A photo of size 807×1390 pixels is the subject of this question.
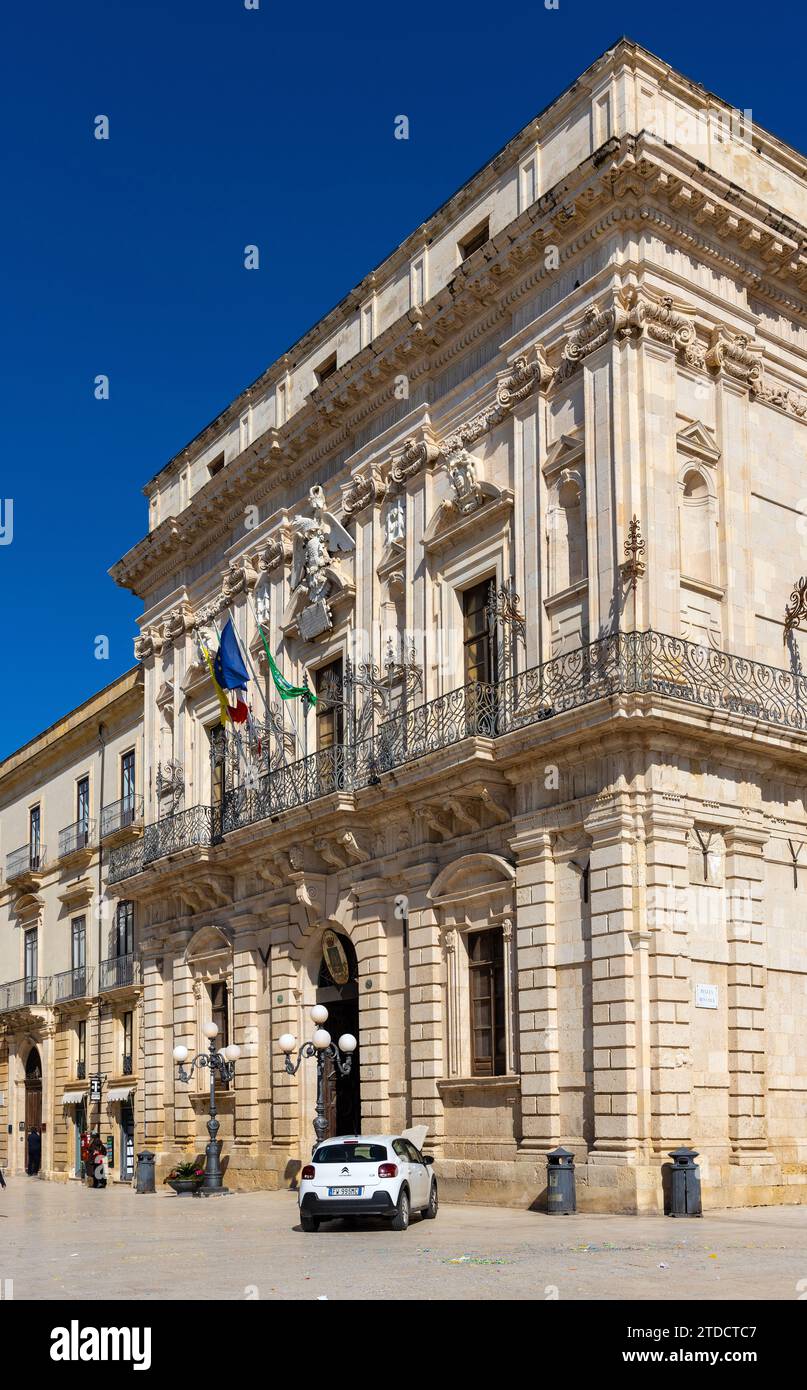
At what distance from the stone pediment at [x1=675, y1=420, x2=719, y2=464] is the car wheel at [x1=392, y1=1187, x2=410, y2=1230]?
1028 centimetres

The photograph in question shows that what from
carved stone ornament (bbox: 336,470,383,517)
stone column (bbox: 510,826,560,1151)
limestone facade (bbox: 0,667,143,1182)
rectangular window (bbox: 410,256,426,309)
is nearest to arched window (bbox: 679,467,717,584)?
stone column (bbox: 510,826,560,1151)

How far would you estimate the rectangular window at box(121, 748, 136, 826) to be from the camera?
38156 mm

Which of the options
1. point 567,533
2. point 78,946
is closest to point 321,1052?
point 567,533

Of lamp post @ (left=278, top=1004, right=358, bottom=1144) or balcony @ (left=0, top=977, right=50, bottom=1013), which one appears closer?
lamp post @ (left=278, top=1004, right=358, bottom=1144)

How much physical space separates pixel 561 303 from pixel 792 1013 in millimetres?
10209

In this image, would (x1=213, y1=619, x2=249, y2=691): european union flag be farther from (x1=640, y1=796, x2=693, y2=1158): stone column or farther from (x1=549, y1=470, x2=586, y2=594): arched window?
(x1=640, y1=796, x2=693, y2=1158): stone column

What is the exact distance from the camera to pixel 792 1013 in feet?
68.0

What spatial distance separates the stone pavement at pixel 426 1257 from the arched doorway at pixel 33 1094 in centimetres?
2299

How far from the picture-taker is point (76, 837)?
4203 cm

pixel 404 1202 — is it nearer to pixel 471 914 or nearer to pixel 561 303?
pixel 471 914

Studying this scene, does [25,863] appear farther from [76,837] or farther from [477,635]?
[477,635]

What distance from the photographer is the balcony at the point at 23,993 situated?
43.4 metres

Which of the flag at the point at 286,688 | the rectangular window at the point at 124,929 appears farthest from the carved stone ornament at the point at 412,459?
the rectangular window at the point at 124,929
